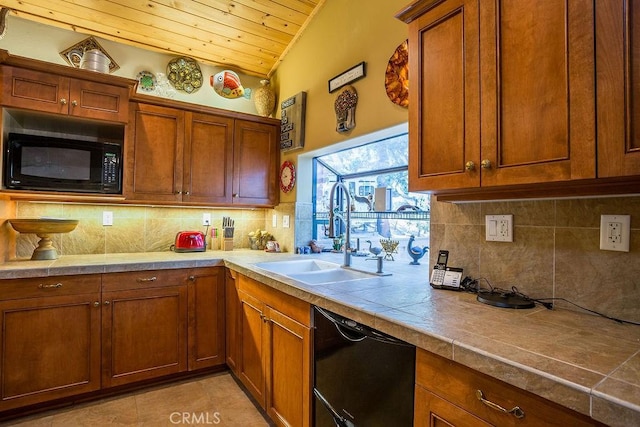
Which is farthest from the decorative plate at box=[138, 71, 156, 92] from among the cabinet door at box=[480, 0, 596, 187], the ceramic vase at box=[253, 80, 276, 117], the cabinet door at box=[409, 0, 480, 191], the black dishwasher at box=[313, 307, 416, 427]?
the cabinet door at box=[480, 0, 596, 187]

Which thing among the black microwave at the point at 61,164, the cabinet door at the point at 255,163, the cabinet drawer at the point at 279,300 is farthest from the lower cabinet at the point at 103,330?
the cabinet door at the point at 255,163

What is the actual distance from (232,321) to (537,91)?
2.21 metres

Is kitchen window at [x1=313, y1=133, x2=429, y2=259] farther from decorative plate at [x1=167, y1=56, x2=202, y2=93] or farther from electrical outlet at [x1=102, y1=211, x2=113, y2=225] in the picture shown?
electrical outlet at [x1=102, y1=211, x2=113, y2=225]

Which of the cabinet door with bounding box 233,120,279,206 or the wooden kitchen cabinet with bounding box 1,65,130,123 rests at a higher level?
the wooden kitchen cabinet with bounding box 1,65,130,123

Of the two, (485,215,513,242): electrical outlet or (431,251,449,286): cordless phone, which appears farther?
(431,251,449,286): cordless phone

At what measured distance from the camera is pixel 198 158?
276 cm

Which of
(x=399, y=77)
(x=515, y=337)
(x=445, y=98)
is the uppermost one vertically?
(x=399, y=77)

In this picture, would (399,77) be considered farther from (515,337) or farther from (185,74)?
(185,74)

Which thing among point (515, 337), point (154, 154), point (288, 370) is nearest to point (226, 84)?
point (154, 154)

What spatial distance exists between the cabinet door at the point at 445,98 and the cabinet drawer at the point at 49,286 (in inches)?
80.6

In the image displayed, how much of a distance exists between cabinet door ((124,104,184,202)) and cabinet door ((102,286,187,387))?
0.74 metres

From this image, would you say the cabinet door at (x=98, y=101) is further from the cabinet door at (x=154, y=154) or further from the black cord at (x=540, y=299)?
the black cord at (x=540, y=299)

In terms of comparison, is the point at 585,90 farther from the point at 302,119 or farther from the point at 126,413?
the point at 126,413

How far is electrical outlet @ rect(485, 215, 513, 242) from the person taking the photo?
1.36m
